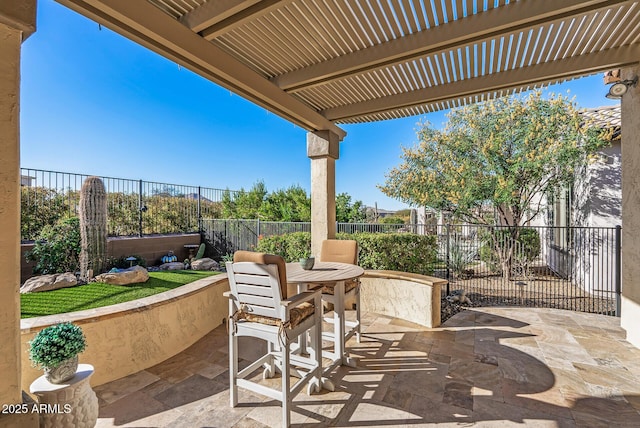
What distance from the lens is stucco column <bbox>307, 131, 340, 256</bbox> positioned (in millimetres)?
4145

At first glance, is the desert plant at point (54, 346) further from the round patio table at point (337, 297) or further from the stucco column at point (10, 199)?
the round patio table at point (337, 297)

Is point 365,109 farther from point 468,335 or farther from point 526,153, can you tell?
point 526,153

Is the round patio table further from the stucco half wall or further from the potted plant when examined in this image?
the potted plant

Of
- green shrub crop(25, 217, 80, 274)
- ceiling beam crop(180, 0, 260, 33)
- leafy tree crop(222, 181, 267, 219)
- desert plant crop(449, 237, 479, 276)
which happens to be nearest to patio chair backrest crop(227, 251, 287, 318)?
ceiling beam crop(180, 0, 260, 33)

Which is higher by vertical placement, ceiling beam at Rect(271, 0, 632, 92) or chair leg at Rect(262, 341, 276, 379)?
ceiling beam at Rect(271, 0, 632, 92)

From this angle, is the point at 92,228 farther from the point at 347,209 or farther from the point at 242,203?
the point at 347,209

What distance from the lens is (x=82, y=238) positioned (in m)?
4.88

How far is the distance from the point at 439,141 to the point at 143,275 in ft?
23.5

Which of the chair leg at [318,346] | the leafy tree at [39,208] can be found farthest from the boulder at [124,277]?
the chair leg at [318,346]

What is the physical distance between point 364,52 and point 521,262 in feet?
18.7

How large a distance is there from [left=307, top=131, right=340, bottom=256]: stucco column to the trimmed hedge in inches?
38.8

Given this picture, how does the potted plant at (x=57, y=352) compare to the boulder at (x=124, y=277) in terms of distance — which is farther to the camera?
the boulder at (x=124, y=277)

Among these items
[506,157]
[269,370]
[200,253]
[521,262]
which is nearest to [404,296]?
[269,370]

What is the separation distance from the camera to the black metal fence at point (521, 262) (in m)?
5.06
